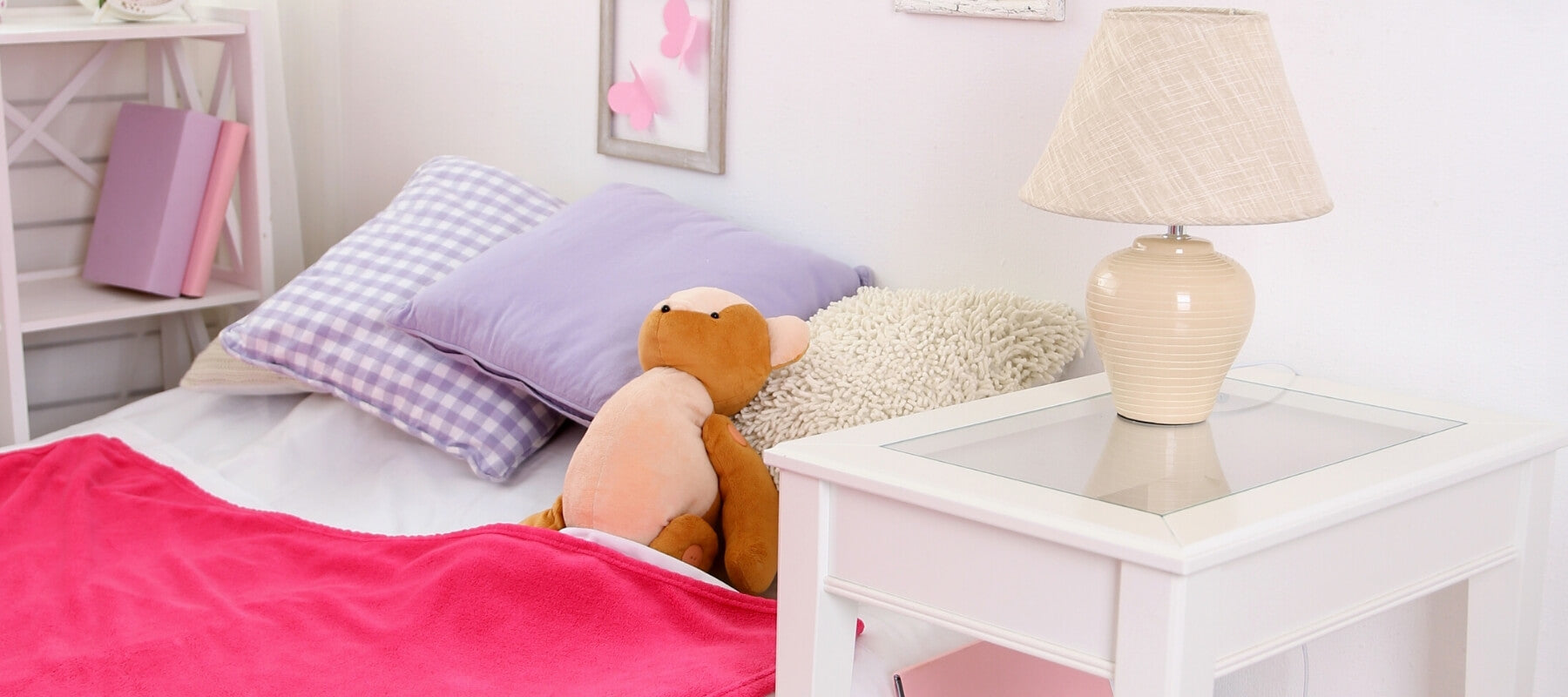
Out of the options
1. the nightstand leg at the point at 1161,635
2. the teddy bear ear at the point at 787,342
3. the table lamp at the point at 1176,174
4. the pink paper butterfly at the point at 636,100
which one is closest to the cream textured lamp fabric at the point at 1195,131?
the table lamp at the point at 1176,174

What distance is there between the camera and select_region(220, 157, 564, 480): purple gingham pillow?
1.69 metres

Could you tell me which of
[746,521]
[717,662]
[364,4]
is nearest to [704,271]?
[746,521]

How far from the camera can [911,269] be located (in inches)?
68.4

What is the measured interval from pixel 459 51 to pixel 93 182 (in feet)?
2.20

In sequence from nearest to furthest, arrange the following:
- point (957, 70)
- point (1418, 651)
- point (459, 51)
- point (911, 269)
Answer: point (1418, 651)
point (957, 70)
point (911, 269)
point (459, 51)

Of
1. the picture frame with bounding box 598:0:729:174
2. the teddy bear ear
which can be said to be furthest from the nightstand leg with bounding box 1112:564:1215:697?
the picture frame with bounding box 598:0:729:174

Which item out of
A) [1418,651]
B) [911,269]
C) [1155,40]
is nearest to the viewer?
[1155,40]

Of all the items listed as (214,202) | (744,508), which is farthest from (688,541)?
(214,202)

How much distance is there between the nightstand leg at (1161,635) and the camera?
88cm

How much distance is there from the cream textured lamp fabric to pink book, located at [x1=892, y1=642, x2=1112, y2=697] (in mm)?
429

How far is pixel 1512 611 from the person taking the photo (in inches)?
46.0

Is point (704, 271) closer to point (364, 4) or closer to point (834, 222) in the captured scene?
point (834, 222)

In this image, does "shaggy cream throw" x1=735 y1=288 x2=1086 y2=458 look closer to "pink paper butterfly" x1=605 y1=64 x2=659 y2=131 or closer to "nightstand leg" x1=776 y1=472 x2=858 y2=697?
"nightstand leg" x1=776 y1=472 x2=858 y2=697

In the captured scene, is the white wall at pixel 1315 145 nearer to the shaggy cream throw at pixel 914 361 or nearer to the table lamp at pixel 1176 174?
the shaggy cream throw at pixel 914 361
